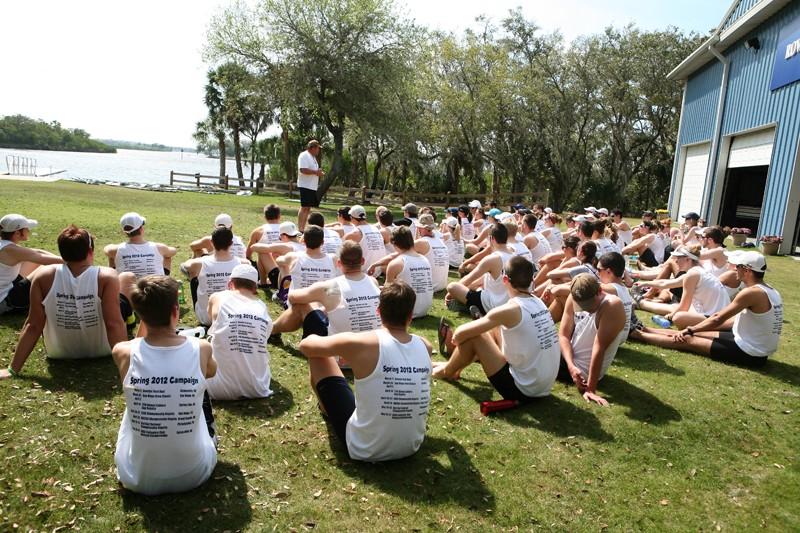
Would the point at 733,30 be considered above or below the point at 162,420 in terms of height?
above

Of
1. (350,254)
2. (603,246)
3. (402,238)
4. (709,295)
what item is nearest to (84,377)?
(350,254)

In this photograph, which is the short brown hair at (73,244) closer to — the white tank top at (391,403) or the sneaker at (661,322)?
the white tank top at (391,403)

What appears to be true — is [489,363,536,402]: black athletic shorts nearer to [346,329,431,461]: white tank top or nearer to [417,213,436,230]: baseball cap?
[346,329,431,461]: white tank top

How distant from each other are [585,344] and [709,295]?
292 centimetres

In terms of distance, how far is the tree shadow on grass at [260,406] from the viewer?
4312mm

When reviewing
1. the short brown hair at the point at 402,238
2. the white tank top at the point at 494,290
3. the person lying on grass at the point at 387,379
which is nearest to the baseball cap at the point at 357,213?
the short brown hair at the point at 402,238

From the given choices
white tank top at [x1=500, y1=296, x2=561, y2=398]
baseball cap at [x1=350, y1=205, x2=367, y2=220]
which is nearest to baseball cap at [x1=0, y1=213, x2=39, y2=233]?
baseball cap at [x1=350, y1=205, x2=367, y2=220]

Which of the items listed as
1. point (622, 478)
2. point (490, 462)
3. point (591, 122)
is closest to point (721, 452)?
point (622, 478)

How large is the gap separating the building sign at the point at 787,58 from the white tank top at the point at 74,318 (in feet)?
58.3

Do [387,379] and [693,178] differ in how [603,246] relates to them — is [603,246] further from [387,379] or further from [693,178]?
[693,178]

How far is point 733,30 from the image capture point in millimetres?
17578

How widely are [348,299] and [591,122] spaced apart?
114 feet

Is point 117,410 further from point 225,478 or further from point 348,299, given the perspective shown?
point 348,299

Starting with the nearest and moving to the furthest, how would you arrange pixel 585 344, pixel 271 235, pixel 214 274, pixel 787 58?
pixel 585 344 < pixel 214 274 < pixel 271 235 < pixel 787 58
